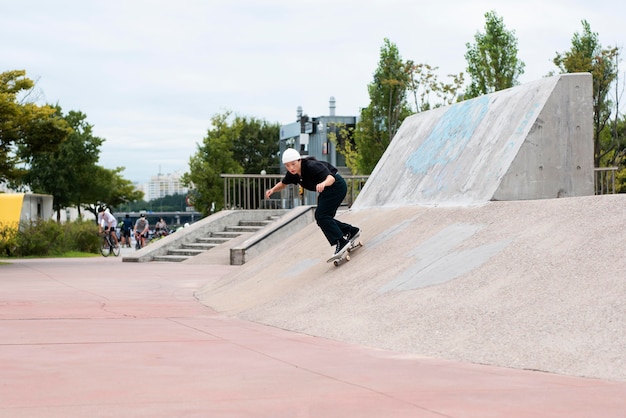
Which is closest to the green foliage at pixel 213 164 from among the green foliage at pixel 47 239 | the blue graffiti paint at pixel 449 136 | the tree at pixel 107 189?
the tree at pixel 107 189

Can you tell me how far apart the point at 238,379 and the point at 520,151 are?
23.1 feet

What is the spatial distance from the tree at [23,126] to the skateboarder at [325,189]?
12120 millimetres

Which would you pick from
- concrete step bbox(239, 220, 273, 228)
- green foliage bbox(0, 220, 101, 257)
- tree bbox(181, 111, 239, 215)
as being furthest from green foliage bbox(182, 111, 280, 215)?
concrete step bbox(239, 220, 273, 228)

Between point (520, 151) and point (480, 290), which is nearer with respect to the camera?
point (480, 290)

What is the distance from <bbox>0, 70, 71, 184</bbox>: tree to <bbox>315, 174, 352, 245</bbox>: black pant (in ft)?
40.7

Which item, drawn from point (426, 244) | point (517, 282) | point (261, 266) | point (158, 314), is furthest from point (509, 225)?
point (261, 266)

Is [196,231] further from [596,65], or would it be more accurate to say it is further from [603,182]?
[596,65]

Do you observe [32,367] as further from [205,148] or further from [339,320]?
[205,148]

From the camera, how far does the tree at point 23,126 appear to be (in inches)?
862

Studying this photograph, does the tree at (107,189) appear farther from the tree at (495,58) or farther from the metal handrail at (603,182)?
the metal handrail at (603,182)

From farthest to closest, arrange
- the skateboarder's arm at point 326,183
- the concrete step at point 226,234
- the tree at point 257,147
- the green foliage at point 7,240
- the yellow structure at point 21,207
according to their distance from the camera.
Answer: the tree at point 257,147 < the yellow structure at point 21,207 < the green foliage at point 7,240 < the concrete step at point 226,234 < the skateboarder's arm at point 326,183

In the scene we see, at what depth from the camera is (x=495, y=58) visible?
120ft

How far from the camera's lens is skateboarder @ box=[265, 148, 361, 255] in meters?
11.7

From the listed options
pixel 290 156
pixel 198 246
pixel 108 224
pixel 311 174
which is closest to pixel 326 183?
pixel 311 174
